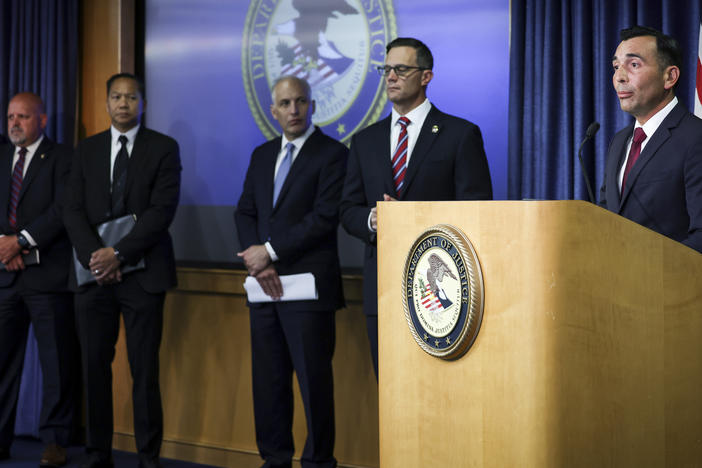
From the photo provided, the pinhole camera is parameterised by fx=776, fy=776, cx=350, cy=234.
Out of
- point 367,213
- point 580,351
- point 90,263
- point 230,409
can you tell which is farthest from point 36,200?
point 580,351

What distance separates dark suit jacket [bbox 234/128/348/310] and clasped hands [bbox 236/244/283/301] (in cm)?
5

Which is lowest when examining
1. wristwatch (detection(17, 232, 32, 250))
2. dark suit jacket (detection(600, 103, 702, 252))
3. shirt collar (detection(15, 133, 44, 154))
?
A: wristwatch (detection(17, 232, 32, 250))

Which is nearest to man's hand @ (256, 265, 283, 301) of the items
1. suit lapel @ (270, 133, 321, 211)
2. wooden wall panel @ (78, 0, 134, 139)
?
suit lapel @ (270, 133, 321, 211)

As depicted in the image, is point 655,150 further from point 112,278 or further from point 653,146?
point 112,278

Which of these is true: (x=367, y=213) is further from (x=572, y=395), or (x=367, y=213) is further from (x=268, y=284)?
(x=572, y=395)

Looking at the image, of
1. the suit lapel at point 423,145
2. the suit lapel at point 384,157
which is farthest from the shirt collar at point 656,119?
the suit lapel at point 384,157

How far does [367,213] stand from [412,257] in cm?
113

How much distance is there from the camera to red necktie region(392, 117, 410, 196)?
2.96 metres

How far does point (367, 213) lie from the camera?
9.63 ft

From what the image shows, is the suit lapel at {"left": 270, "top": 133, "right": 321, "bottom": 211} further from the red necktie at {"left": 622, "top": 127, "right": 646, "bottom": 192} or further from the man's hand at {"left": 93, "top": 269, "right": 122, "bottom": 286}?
the red necktie at {"left": 622, "top": 127, "right": 646, "bottom": 192}

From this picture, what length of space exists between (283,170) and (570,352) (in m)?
2.20

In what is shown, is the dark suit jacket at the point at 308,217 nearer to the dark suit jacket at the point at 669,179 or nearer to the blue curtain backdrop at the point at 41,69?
the dark suit jacket at the point at 669,179

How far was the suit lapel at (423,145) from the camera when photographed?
2.91 metres

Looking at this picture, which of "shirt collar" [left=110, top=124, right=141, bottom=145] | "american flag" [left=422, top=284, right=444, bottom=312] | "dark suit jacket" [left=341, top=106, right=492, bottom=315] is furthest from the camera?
"shirt collar" [left=110, top=124, right=141, bottom=145]
